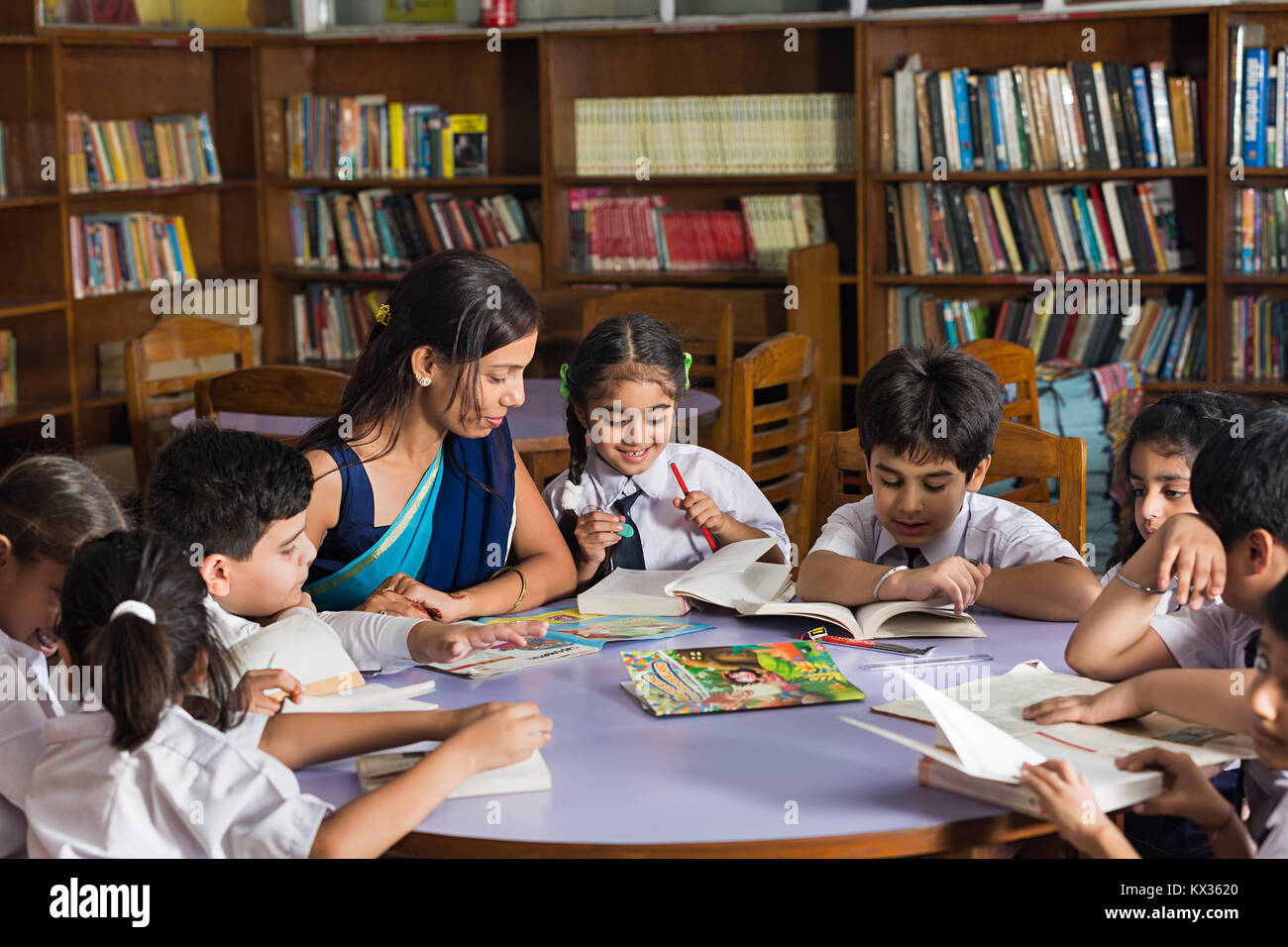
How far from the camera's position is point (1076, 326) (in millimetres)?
4164

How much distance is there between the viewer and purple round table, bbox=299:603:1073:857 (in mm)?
1123

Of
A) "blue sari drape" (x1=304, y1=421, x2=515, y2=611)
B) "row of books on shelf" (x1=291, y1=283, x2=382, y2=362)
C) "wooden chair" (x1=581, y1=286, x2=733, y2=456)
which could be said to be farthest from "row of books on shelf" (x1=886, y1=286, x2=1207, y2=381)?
"blue sari drape" (x1=304, y1=421, x2=515, y2=611)

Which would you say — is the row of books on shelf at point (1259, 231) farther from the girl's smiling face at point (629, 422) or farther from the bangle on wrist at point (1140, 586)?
the bangle on wrist at point (1140, 586)

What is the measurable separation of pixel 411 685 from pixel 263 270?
3.63m

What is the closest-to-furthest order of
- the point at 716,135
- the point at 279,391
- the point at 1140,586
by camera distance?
the point at 1140,586 < the point at 279,391 < the point at 716,135

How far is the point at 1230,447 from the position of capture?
137 cm

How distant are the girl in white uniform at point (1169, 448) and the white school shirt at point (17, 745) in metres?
1.36

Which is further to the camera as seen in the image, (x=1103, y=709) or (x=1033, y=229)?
(x=1033, y=229)

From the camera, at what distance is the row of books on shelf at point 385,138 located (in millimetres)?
4645

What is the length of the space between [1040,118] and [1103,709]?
3091 mm

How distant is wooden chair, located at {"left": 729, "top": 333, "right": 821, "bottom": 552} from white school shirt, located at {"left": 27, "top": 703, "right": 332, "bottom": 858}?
5.99 ft

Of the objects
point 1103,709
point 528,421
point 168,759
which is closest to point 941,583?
point 1103,709

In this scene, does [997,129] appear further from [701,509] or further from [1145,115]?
[701,509]
